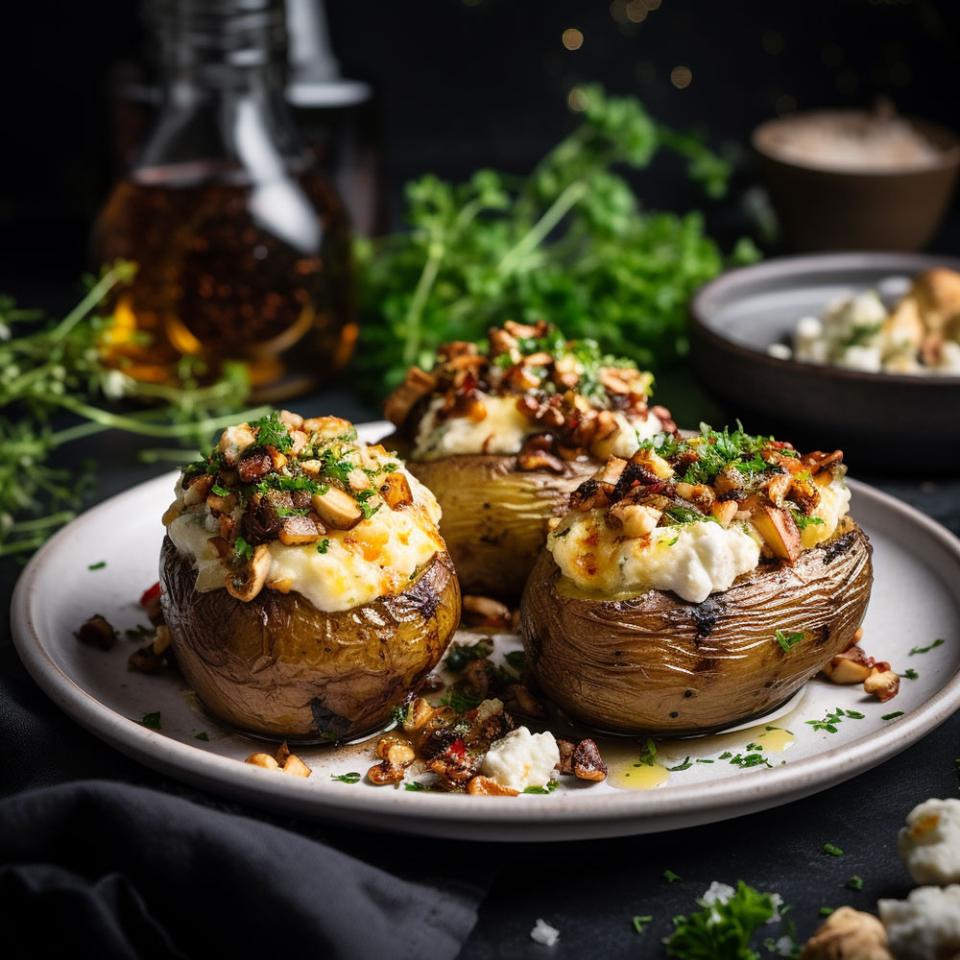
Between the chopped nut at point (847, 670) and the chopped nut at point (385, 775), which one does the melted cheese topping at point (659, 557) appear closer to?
the chopped nut at point (847, 670)

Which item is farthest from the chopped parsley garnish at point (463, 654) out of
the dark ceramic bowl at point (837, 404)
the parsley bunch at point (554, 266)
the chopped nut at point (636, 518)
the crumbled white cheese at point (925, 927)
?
the parsley bunch at point (554, 266)

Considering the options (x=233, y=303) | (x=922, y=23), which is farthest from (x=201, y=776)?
(x=922, y=23)

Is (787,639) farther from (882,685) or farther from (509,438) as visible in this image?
(509,438)

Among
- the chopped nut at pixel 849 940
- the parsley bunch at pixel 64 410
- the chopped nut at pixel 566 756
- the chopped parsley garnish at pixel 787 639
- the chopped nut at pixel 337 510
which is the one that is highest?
the chopped nut at pixel 337 510

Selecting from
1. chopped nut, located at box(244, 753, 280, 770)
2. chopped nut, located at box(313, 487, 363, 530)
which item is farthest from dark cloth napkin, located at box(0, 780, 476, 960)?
chopped nut, located at box(313, 487, 363, 530)

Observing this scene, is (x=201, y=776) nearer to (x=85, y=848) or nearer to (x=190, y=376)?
(x=85, y=848)

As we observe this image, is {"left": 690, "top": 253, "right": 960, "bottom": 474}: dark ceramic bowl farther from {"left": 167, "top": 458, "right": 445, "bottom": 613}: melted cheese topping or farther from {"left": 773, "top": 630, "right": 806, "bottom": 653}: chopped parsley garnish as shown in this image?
{"left": 167, "top": 458, "right": 445, "bottom": 613}: melted cheese topping
